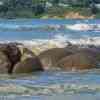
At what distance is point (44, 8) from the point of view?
123 meters

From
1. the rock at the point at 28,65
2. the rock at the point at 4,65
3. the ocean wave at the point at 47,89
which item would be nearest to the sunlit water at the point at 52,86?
the ocean wave at the point at 47,89

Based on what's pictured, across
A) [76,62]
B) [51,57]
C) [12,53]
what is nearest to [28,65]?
[12,53]

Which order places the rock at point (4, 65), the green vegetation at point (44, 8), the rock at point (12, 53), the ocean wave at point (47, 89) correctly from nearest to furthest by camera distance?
1. the ocean wave at point (47, 89)
2. the rock at point (4, 65)
3. the rock at point (12, 53)
4. the green vegetation at point (44, 8)

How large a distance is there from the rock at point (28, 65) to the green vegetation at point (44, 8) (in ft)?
303

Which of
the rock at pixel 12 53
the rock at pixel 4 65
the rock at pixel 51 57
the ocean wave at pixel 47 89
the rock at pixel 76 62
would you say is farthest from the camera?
the rock at pixel 51 57

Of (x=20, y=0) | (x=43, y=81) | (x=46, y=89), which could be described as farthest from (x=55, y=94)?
(x=20, y=0)

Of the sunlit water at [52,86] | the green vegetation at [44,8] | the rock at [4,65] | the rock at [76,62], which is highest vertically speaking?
the sunlit water at [52,86]

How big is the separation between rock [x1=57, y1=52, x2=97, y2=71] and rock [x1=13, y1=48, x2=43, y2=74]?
680mm

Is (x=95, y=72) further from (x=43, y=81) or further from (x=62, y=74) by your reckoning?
(x=43, y=81)

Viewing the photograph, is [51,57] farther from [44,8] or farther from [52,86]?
[44,8]

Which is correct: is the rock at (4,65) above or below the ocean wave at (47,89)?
below

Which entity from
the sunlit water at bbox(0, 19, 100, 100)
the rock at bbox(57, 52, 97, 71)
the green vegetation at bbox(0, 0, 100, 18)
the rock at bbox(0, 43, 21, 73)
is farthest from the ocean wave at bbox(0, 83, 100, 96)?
the green vegetation at bbox(0, 0, 100, 18)

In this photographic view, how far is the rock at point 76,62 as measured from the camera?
19644 millimetres

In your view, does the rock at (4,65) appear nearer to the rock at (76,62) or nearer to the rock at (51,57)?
the rock at (51,57)
